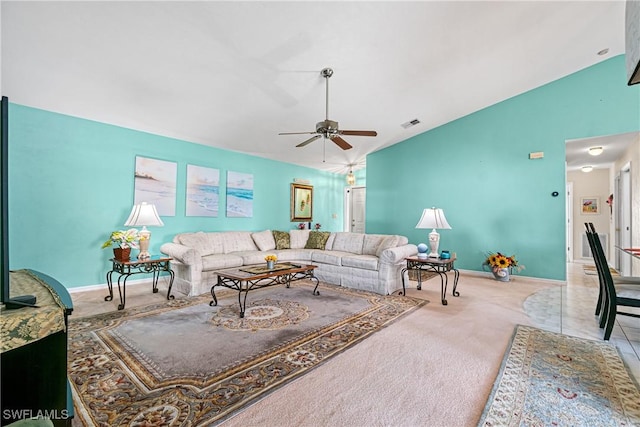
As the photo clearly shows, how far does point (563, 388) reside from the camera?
1852 mm

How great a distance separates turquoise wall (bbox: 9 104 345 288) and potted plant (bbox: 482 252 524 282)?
18.4ft

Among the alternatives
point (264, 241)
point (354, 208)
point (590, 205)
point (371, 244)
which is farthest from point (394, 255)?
point (590, 205)

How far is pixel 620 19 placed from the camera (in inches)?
143

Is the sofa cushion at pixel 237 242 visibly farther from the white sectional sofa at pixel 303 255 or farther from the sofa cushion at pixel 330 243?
the sofa cushion at pixel 330 243

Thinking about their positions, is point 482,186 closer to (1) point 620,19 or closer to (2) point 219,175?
(1) point 620,19

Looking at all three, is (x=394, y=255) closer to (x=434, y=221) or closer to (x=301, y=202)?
(x=434, y=221)

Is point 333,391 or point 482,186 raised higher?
point 482,186

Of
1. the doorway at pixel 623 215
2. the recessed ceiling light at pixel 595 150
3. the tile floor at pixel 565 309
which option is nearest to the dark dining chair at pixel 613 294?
the tile floor at pixel 565 309

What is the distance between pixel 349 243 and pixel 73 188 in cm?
437

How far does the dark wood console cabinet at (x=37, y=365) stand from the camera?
2.99ft

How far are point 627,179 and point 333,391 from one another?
6.79 metres

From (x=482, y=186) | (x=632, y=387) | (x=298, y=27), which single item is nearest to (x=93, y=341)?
(x=298, y=27)

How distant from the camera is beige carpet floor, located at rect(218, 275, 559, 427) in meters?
1.58

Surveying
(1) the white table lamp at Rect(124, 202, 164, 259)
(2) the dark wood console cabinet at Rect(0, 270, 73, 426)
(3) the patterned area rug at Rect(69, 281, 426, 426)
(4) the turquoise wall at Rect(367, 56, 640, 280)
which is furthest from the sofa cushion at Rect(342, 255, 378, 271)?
(2) the dark wood console cabinet at Rect(0, 270, 73, 426)
